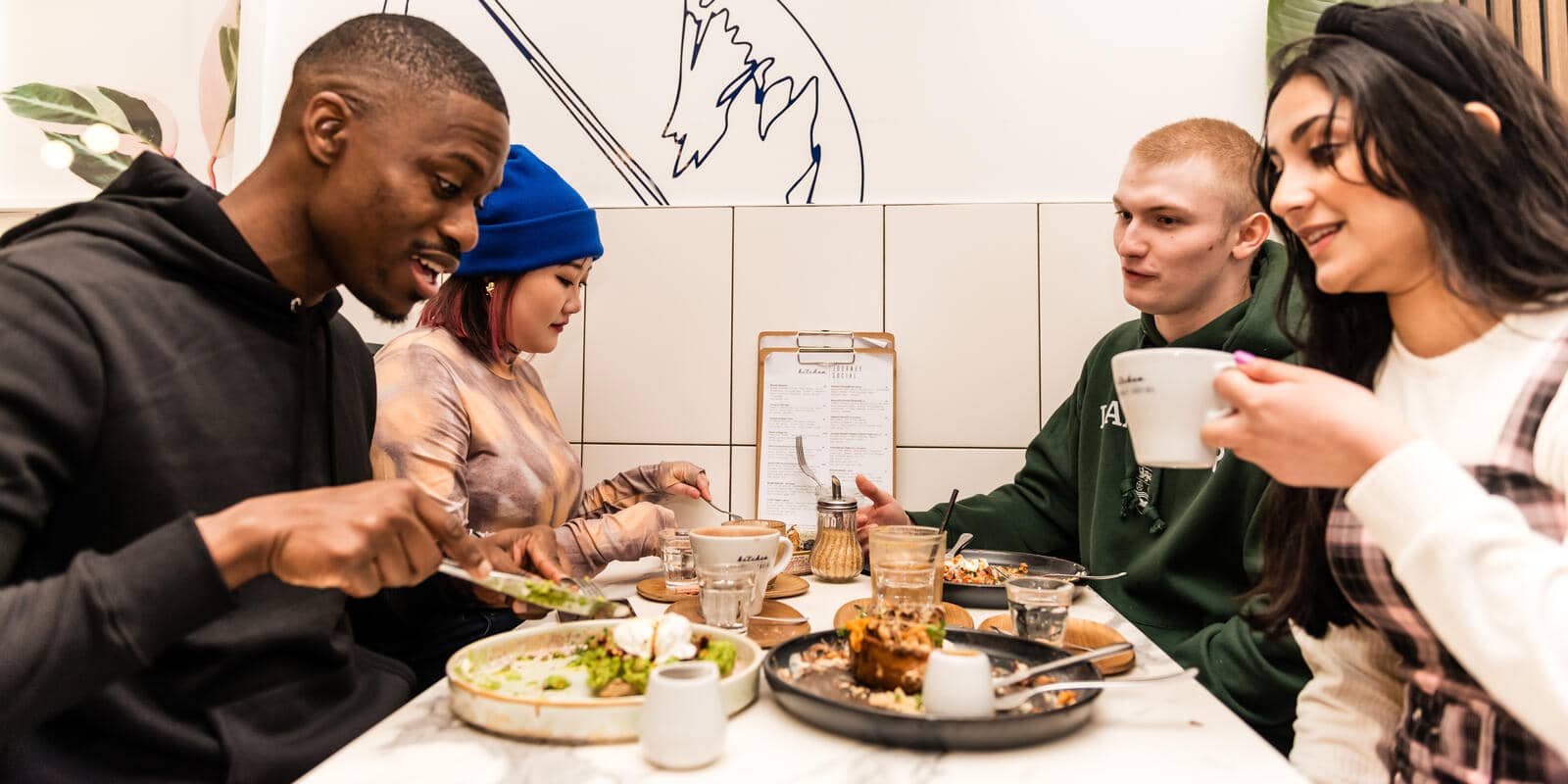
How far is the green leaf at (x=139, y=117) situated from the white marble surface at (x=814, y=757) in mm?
2082

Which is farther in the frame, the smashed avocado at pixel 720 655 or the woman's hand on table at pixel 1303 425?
the smashed avocado at pixel 720 655

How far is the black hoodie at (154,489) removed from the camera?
73cm

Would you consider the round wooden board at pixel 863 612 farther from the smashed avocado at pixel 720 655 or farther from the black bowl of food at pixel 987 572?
the smashed avocado at pixel 720 655

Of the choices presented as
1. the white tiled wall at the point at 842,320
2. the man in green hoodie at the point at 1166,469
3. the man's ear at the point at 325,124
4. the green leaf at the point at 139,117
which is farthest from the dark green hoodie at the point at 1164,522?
the green leaf at the point at 139,117

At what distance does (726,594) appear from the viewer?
45.8 inches

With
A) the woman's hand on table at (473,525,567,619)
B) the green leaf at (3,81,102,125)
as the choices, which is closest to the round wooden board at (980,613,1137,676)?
the woman's hand on table at (473,525,567,619)

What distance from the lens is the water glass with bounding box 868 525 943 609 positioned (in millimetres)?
1151

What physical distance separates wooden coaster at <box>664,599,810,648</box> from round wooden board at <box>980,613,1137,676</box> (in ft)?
0.84

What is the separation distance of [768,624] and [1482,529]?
796mm

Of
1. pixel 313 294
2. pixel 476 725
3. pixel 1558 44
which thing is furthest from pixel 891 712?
pixel 1558 44

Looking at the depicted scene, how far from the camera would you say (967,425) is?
7.06 ft

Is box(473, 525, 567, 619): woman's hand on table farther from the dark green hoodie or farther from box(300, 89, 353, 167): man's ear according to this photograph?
the dark green hoodie

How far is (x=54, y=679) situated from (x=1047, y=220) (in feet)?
6.39

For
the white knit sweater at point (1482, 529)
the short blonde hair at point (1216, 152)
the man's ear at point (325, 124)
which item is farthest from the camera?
the short blonde hair at point (1216, 152)
